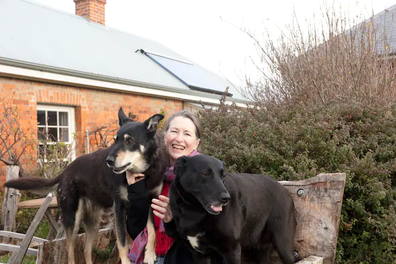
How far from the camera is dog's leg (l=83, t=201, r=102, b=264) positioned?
3750 mm

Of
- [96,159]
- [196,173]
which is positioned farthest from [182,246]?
[96,159]

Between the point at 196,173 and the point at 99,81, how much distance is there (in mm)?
7603

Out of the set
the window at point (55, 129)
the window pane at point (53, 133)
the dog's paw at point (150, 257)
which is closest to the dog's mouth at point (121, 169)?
the dog's paw at point (150, 257)

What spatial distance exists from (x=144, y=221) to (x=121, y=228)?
229 millimetres

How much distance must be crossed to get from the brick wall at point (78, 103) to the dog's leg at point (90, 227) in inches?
180

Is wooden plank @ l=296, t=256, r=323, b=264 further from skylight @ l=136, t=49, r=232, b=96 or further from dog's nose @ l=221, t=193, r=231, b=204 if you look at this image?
skylight @ l=136, t=49, r=232, b=96

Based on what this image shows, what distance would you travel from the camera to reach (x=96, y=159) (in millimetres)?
3566

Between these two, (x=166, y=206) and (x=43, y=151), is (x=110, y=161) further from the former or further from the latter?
(x=43, y=151)

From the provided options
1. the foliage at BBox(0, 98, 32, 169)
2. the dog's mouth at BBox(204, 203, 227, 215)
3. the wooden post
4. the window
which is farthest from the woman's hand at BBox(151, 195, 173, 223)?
the window

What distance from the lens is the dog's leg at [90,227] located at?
12.3 feet

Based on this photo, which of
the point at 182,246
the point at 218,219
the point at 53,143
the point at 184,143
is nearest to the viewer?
the point at 218,219

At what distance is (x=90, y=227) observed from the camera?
3.81m

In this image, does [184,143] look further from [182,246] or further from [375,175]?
[375,175]

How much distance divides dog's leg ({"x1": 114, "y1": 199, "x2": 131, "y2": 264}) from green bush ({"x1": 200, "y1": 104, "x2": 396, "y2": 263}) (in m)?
1.24
